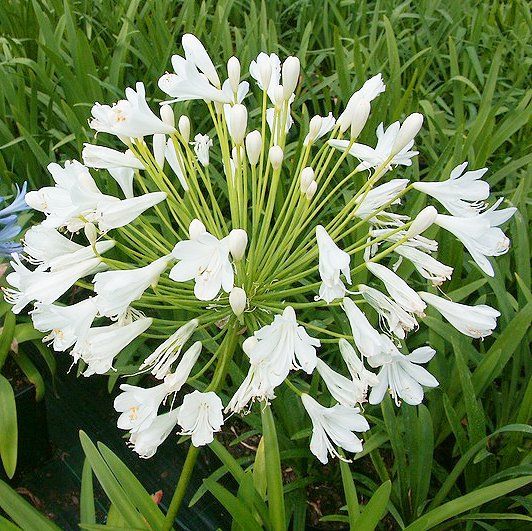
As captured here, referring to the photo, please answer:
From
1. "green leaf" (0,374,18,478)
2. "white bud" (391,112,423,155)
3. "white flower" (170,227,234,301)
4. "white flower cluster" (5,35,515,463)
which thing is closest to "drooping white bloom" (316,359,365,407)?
"white flower cluster" (5,35,515,463)

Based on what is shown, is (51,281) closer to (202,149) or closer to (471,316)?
(202,149)

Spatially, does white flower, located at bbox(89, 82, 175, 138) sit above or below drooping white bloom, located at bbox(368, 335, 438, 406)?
above

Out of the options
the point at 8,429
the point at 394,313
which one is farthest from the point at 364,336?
the point at 8,429

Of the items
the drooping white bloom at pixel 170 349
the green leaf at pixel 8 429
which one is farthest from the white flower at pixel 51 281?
the green leaf at pixel 8 429

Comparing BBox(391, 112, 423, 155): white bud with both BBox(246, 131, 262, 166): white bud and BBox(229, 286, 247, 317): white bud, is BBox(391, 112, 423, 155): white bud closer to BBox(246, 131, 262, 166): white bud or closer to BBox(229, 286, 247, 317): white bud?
BBox(246, 131, 262, 166): white bud

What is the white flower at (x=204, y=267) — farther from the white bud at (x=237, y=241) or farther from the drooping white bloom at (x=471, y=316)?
the drooping white bloom at (x=471, y=316)

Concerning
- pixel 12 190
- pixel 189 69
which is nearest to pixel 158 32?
pixel 12 190

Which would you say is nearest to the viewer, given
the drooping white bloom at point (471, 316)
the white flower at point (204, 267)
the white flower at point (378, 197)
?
the white flower at point (204, 267)
